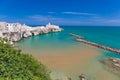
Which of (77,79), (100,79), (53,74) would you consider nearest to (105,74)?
(100,79)

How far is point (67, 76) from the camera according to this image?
18078mm

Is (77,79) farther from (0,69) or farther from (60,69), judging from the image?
(0,69)

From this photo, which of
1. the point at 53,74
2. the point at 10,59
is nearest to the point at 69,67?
the point at 53,74

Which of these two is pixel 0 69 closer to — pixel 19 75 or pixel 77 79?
pixel 19 75

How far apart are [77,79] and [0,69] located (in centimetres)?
920

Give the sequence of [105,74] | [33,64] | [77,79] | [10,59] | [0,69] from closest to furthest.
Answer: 1. [0,69]
2. [10,59]
3. [33,64]
4. [77,79]
5. [105,74]

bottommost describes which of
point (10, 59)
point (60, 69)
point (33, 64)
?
point (60, 69)

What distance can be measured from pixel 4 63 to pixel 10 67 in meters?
0.40

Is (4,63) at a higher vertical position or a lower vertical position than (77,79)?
higher

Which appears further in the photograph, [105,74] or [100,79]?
[105,74]

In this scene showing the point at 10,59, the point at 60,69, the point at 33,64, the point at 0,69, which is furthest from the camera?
the point at 60,69

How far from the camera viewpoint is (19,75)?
406 inches

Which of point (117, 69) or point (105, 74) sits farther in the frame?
point (117, 69)

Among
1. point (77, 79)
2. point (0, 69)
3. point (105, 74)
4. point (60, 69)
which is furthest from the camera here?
point (60, 69)
